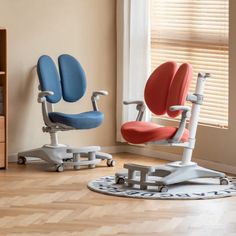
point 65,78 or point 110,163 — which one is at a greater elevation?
point 65,78

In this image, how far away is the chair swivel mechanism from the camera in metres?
5.92

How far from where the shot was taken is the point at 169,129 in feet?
19.6


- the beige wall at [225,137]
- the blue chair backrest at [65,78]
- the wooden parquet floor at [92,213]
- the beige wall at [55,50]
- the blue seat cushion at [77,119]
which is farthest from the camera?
the beige wall at [55,50]

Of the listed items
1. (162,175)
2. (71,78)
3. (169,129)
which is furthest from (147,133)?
(71,78)

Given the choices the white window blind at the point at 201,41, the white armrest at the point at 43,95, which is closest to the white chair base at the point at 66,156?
the white armrest at the point at 43,95

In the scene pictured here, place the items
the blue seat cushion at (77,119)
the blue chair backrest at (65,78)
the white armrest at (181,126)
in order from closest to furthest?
the white armrest at (181,126), the blue seat cushion at (77,119), the blue chair backrest at (65,78)

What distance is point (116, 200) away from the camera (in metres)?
5.62

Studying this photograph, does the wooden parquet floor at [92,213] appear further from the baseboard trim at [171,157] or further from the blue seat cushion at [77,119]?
the baseboard trim at [171,157]

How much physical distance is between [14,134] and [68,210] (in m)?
2.17

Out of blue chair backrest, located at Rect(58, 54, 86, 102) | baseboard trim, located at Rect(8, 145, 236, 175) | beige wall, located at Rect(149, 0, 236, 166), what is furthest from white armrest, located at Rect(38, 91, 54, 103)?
beige wall, located at Rect(149, 0, 236, 166)

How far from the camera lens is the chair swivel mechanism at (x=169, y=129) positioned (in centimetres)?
592

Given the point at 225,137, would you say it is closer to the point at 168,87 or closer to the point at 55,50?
the point at 168,87

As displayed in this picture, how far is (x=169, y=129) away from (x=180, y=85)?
354 mm

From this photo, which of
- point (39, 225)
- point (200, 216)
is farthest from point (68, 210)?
point (200, 216)
